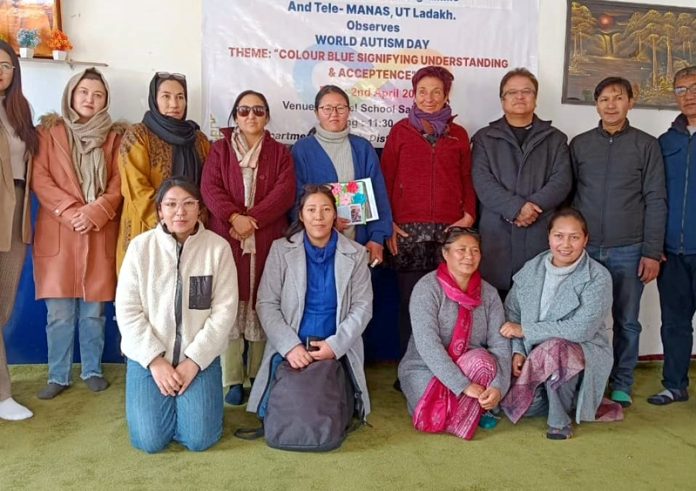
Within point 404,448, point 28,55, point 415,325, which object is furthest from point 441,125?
point 28,55

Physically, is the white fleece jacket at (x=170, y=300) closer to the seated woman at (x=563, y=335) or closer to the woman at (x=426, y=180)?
the woman at (x=426, y=180)

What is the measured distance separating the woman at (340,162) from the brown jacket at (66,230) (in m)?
0.99

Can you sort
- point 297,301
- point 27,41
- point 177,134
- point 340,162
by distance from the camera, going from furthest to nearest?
point 27,41
point 340,162
point 177,134
point 297,301

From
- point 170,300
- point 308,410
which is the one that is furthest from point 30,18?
point 308,410

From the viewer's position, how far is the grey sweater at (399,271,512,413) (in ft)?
9.45

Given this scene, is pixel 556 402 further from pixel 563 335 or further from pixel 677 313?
pixel 677 313

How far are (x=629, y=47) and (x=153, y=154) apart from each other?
301 cm

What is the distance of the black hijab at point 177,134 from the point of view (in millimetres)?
3143

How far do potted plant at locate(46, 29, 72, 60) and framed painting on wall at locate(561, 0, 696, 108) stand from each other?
3005 mm

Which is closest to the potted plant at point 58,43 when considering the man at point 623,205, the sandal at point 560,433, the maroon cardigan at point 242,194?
the maroon cardigan at point 242,194

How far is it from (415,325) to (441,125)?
109 centimetres

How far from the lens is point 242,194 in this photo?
3.08 metres

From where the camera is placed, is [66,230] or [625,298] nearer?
[66,230]

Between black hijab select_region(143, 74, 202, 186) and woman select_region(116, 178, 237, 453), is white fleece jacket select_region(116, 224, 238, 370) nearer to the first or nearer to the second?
woman select_region(116, 178, 237, 453)
